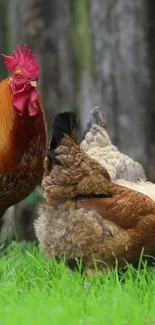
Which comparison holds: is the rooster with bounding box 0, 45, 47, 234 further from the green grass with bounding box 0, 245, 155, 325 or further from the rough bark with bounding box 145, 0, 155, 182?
the rough bark with bounding box 145, 0, 155, 182

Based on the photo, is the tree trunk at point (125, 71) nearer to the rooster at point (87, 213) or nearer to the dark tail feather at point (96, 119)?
the dark tail feather at point (96, 119)

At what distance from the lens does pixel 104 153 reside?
7969 mm

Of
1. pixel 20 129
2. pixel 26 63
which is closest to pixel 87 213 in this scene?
pixel 20 129

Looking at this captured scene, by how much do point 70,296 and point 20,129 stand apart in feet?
5.20

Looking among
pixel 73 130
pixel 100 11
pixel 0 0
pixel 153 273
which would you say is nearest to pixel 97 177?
pixel 73 130

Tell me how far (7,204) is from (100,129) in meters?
1.29

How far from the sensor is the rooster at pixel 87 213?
259 inches

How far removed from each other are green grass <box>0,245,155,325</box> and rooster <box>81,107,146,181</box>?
1115 mm

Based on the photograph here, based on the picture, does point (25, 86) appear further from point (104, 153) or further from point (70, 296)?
point (70, 296)

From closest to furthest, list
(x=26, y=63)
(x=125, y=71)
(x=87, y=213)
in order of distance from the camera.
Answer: (x=87, y=213), (x=26, y=63), (x=125, y=71)

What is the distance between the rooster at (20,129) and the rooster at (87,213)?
0.26 meters

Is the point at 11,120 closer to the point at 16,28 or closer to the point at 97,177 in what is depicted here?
the point at 97,177

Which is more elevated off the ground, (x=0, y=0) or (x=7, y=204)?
(x=0, y=0)

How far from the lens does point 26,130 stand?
22.8 ft
